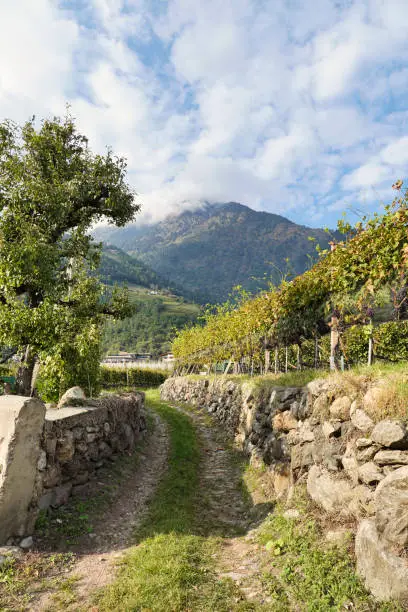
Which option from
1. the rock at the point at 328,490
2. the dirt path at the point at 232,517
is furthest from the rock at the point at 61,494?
the rock at the point at 328,490

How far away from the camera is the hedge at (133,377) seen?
43.2 meters

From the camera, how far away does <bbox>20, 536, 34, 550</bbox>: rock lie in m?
5.64

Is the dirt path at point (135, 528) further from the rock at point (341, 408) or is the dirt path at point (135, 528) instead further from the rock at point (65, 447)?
the rock at point (341, 408)

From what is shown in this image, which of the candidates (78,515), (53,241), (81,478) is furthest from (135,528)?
(53,241)

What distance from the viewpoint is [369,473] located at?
5.07 m

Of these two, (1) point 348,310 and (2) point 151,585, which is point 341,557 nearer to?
(2) point 151,585

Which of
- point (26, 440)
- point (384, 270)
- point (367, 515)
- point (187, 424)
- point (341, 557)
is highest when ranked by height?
point (384, 270)

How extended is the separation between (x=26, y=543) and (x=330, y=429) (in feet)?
18.2

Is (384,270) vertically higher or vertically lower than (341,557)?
higher

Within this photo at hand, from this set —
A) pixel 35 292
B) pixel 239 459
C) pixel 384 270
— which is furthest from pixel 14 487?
pixel 384 270

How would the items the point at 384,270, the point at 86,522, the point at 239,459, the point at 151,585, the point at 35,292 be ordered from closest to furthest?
the point at 151,585 < the point at 86,522 < the point at 384,270 < the point at 35,292 < the point at 239,459

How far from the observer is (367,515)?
4.91m

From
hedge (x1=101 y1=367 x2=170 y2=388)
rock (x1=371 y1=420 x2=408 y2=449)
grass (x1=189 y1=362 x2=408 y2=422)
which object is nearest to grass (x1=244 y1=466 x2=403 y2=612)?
rock (x1=371 y1=420 x2=408 y2=449)

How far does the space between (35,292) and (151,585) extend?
8.43 metres
